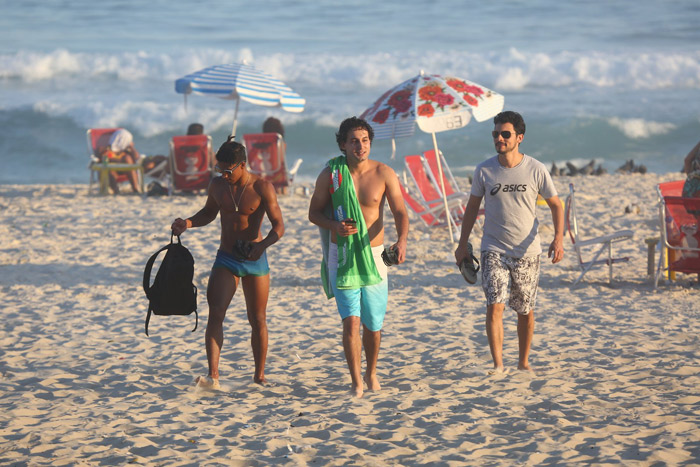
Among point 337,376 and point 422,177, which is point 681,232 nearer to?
A: point 337,376

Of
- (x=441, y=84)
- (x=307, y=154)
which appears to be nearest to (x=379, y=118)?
(x=441, y=84)

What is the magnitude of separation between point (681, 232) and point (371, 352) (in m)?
3.36

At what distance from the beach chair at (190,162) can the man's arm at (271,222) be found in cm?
727

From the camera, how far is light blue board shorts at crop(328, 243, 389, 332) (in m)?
4.29

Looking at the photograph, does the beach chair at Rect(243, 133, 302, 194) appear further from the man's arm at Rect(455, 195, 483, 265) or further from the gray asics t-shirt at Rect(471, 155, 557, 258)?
the gray asics t-shirt at Rect(471, 155, 557, 258)

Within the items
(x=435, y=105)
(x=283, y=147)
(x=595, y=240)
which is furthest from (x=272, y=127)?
(x=595, y=240)

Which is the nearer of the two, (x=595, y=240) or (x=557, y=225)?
(x=557, y=225)

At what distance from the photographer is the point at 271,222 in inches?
175

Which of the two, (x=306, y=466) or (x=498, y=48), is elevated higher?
(x=498, y=48)

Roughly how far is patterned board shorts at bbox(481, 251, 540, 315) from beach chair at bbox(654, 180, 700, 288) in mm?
2449

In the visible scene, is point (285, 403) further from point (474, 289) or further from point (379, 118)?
point (379, 118)

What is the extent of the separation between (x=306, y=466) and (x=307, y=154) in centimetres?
1980

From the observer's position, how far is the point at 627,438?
12.2 feet

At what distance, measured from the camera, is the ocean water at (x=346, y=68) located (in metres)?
23.2
